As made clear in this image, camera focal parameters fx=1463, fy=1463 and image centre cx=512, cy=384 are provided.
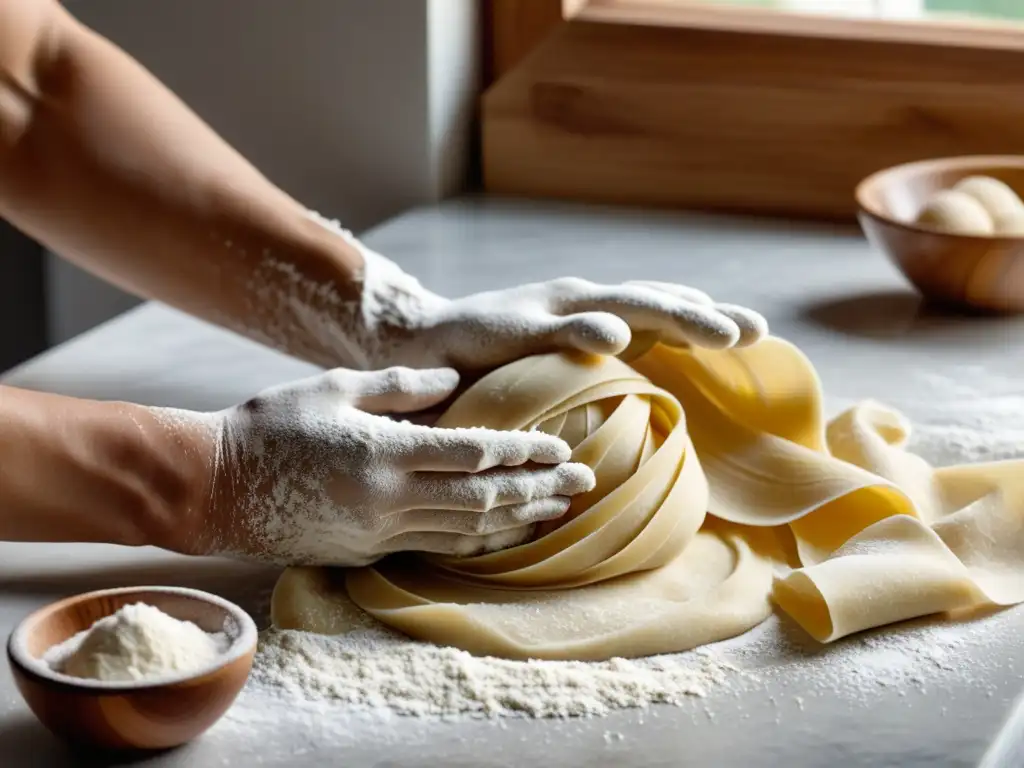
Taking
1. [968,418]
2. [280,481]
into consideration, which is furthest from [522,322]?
[968,418]

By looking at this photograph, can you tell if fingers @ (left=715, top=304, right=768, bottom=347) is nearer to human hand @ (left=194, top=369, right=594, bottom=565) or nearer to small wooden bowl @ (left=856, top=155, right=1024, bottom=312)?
human hand @ (left=194, top=369, right=594, bottom=565)

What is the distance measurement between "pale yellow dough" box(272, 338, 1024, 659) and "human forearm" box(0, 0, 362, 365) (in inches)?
13.0

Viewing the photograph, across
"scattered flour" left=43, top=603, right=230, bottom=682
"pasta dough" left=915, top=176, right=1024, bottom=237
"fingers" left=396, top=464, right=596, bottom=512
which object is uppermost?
"scattered flour" left=43, top=603, right=230, bottom=682

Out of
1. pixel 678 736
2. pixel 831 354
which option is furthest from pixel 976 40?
pixel 678 736

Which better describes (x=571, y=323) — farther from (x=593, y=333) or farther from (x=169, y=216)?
(x=169, y=216)

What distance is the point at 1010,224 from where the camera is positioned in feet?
6.45

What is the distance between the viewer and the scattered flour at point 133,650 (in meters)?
1.00

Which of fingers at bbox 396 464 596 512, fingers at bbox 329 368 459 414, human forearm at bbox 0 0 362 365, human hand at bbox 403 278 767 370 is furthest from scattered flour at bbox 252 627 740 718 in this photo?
human forearm at bbox 0 0 362 365

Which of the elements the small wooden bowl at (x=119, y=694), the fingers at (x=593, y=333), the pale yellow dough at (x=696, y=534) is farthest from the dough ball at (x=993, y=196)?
the small wooden bowl at (x=119, y=694)

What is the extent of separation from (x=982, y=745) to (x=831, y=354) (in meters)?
0.88

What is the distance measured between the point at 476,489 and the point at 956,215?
0.97 m

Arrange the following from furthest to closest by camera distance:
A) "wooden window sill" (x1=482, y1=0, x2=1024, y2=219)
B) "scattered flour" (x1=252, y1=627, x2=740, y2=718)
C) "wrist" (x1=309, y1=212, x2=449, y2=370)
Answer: "wooden window sill" (x1=482, y1=0, x2=1024, y2=219) → "wrist" (x1=309, y1=212, x2=449, y2=370) → "scattered flour" (x1=252, y1=627, x2=740, y2=718)

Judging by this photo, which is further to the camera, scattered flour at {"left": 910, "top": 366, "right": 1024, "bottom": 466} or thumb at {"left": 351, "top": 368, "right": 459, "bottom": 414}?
scattered flour at {"left": 910, "top": 366, "right": 1024, "bottom": 466}

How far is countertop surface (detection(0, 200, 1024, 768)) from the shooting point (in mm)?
1055
